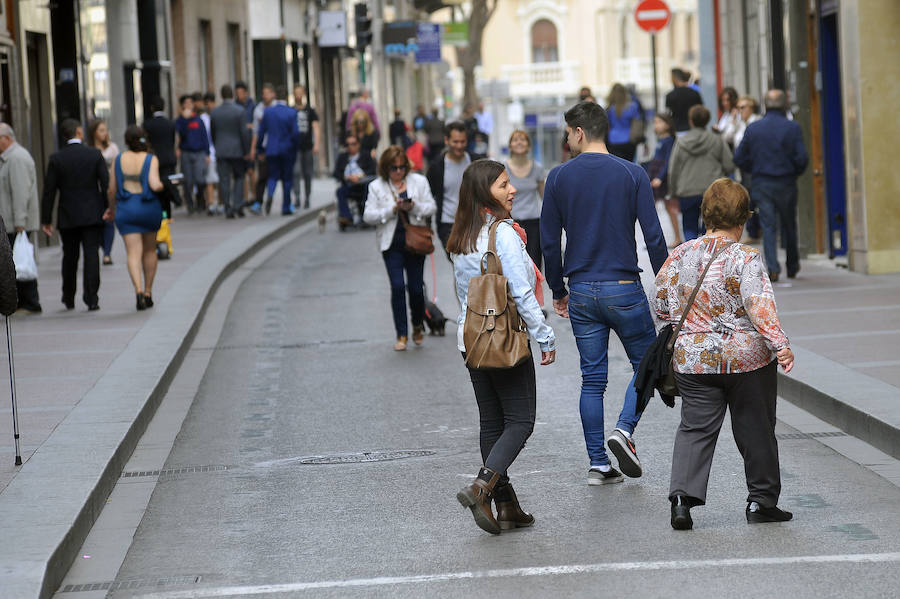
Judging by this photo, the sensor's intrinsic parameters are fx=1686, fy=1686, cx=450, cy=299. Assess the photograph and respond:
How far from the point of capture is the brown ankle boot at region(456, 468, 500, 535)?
22.2 ft

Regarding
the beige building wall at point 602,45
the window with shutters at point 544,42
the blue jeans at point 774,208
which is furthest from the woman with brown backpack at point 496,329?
the window with shutters at point 544,42

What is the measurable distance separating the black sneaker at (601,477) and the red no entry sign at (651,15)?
17.9 metres

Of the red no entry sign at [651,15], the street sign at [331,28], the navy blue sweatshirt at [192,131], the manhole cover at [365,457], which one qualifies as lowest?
the manhole cover at [365,457]

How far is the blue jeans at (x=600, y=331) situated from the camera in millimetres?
7781

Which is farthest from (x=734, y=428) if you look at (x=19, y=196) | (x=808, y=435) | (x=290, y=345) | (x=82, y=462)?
(x=19, y=196)

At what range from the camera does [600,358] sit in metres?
7.89

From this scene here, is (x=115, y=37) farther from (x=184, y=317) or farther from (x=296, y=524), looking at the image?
(x=296, y=524)

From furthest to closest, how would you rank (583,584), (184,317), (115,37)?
1. (115,37)
2. (184,317)
3. (583,584)

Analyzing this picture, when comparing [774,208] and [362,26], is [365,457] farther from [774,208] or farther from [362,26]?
[362,26]

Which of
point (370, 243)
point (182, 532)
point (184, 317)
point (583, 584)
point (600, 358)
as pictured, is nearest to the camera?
point (583, 584)

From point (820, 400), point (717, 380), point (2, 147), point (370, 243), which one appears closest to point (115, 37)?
point (370, 243)

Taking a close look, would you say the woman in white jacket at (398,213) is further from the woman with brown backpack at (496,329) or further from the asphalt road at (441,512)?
the woman with brown backpack at (496,329)

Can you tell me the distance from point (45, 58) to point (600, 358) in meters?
17.7

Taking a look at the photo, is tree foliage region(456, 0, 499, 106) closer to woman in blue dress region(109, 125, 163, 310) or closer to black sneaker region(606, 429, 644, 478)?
woman in blue dress region(109, 125, 163, 310)
